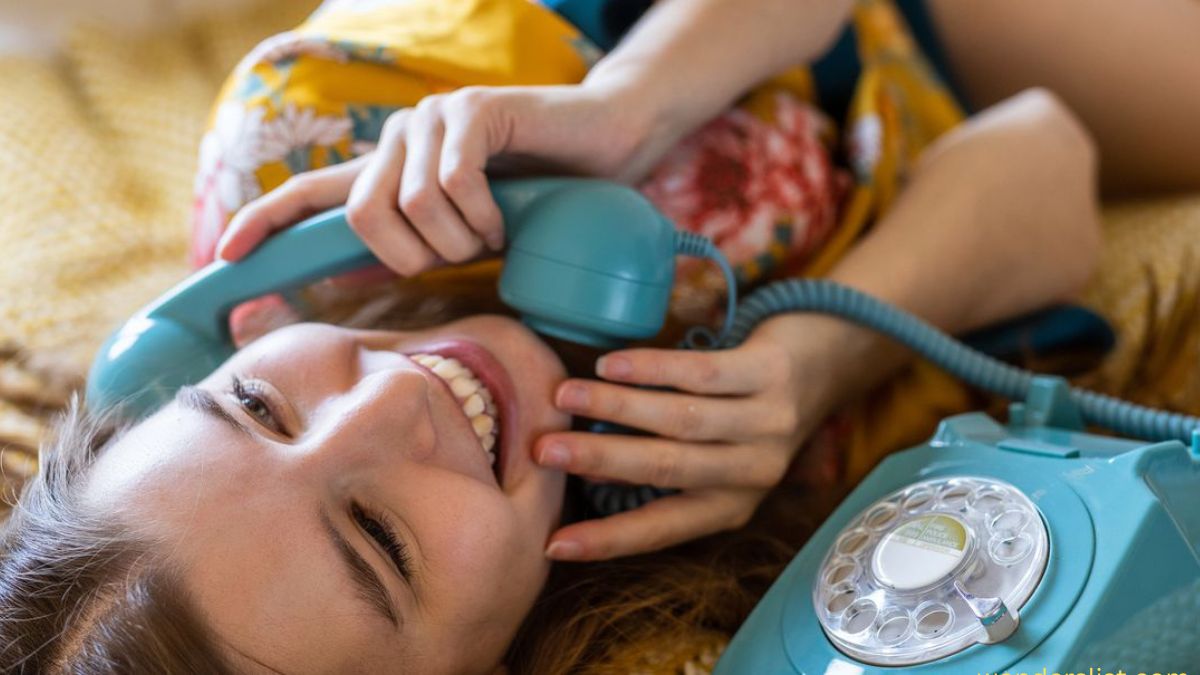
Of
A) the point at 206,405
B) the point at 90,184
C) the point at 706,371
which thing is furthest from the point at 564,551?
the point at 90,184

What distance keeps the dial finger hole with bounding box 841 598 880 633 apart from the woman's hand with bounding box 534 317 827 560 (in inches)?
7.8

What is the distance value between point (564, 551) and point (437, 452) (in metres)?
0.13

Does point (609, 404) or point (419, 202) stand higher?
point (419, 202)

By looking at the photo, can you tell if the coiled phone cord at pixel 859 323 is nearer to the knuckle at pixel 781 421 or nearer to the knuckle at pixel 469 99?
the knuckle at pixel 781 421

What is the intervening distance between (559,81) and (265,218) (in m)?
0.32

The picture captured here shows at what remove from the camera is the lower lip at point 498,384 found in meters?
0.82

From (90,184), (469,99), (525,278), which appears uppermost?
(469,99)

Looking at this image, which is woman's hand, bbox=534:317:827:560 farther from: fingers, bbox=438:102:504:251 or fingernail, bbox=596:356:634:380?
fingers, bbox=438:102:504:251

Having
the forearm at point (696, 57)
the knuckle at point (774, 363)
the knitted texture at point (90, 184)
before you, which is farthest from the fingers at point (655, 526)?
the knitted texture at point (90, 184)

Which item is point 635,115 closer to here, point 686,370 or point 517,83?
point 517,83

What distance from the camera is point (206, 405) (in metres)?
0.74

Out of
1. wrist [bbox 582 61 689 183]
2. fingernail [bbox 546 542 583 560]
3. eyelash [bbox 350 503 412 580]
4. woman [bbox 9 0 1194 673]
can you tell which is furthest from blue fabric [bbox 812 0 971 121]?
eyelash [bbox 350 503 412 580]

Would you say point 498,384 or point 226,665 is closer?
point 226,665

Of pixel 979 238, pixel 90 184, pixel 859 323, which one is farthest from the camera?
pixel 90 184
